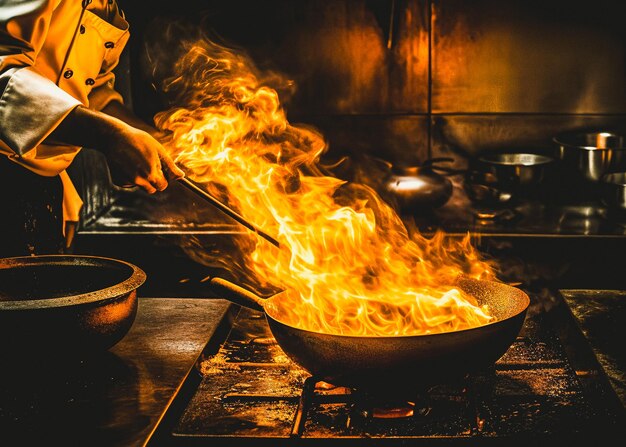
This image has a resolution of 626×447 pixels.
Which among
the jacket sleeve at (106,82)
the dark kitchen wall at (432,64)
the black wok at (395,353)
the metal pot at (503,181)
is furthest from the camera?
the dark kitchen wall at (432,64)

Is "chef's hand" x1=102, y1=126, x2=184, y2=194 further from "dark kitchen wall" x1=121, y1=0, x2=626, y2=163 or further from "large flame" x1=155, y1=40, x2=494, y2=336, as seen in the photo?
"dark kitchen wall" x1=121, y1=0, x2=626, y2=163

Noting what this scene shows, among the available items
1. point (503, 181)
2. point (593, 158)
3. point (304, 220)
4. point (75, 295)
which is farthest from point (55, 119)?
point (593, 158)

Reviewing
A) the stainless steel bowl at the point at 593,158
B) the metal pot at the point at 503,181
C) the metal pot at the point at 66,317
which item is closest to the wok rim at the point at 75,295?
the metal pot at the point at 66,317

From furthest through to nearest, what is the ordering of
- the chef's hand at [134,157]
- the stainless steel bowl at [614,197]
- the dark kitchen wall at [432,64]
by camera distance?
the dark kitchen wall at [432,64] → the stainless steel bowl at [614,197] → the chef's hand at [134,157]

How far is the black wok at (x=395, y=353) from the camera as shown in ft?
5.31

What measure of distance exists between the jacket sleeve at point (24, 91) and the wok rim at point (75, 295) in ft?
0.98

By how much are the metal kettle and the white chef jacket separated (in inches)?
48.6

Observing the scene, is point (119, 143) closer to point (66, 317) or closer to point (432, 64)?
point (66, 317)

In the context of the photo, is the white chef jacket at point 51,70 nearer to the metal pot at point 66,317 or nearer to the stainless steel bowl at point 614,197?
the metal pot at point 66,317

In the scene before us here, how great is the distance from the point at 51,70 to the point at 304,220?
1005 mm

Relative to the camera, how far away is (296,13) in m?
3.93

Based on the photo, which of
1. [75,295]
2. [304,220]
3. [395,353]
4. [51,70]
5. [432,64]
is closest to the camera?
[395,353]

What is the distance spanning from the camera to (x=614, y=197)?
10.9ft

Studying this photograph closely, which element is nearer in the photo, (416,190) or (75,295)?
(75,295)
